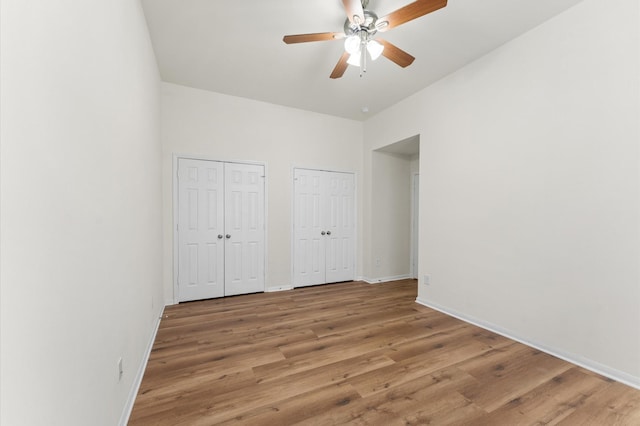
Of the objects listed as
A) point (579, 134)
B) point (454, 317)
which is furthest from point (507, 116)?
point (454, 317)

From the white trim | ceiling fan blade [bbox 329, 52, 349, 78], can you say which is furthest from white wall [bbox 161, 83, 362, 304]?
ceiling fan blade [bbox 329, 52, 349, 78]

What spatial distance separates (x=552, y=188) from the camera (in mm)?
2404

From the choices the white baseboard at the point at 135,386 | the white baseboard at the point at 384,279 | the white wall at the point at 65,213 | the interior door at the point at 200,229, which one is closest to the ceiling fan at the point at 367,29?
the white wall at the point at 65,213

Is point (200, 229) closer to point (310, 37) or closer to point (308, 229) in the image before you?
point (308, 229)

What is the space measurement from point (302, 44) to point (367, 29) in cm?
80

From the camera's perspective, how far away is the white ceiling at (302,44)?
2316 mm

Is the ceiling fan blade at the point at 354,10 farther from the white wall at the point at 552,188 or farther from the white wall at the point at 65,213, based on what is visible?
the white wall at the point at 552,188

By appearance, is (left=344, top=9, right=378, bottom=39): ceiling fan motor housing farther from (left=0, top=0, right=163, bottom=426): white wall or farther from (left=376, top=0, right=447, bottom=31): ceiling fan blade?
(left=0, top=0, right=163, bottom=426): white wall

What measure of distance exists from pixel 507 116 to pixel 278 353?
329cm

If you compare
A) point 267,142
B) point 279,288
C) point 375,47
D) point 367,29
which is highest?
point 367,29

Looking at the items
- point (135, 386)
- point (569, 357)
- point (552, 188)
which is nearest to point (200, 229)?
point (135, 386)

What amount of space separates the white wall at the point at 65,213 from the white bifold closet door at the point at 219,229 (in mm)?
2085

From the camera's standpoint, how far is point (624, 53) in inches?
79.5

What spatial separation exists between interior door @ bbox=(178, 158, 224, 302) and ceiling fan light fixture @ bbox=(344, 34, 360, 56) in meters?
2.52
